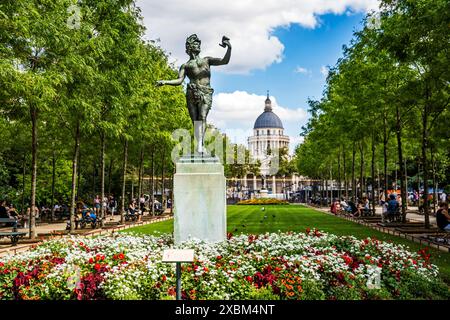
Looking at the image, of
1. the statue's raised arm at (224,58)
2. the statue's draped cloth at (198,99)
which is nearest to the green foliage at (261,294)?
the statue's draped cloth at (198,99)

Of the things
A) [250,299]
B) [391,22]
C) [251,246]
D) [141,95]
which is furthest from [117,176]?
[250,299]

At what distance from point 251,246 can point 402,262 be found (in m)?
3.27

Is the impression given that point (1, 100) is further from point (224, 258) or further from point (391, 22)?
point (391, 22)

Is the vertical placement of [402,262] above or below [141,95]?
below

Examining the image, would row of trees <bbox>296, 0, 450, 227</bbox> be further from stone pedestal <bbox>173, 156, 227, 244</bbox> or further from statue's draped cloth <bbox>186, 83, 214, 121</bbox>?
stone pedestal <bbox>173, 156, 227, 244</bbox>

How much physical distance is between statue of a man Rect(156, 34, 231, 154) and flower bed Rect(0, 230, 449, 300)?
10.3 feet

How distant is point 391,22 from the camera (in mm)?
18250

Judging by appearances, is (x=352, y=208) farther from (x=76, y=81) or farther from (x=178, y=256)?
(x=178, y=256)

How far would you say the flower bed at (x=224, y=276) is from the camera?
7984 mm

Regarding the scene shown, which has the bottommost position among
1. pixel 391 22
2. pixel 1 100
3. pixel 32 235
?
pixel 32 235

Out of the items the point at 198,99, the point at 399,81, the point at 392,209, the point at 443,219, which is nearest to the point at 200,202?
the point at 198,99

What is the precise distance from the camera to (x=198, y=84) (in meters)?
12.2

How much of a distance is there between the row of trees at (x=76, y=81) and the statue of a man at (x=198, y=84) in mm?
3873

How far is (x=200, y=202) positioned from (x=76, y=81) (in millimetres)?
7701
